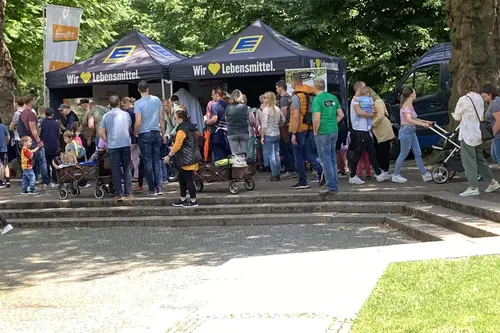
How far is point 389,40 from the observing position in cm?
2275

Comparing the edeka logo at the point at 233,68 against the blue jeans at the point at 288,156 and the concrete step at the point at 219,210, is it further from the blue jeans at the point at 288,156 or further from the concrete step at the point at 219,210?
the concrete step at the point at 219,210

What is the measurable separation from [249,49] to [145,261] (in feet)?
29.5

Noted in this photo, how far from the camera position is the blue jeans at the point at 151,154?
1327cm

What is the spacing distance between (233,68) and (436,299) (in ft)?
37.4

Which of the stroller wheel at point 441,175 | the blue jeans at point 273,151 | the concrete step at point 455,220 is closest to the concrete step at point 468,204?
the concrete step at point 455,220

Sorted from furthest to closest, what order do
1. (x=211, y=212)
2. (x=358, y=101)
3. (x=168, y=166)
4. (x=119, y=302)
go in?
(x=168, y=166)
(x=358, y=101)
(x=211, y=212)
(x=119, y=302)

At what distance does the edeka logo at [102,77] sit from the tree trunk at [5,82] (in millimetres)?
2043

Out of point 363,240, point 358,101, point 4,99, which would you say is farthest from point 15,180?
point 363,240

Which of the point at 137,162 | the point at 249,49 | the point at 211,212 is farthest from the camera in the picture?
the point at 249,49

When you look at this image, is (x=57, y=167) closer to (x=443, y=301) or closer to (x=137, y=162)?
(x=137, y=162)

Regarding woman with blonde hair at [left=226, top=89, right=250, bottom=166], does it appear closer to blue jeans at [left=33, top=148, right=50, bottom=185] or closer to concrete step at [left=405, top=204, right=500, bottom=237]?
blue jeans at [left=33, top=148, right=50, bottom=185]

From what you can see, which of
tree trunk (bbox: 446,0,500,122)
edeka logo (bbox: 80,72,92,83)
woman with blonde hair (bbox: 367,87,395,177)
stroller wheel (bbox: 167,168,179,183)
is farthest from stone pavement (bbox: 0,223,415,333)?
edeka logo (bbox: 80,72,92,83)

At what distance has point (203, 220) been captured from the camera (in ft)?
39.4

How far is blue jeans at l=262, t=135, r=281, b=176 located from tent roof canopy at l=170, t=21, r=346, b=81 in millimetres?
2784
